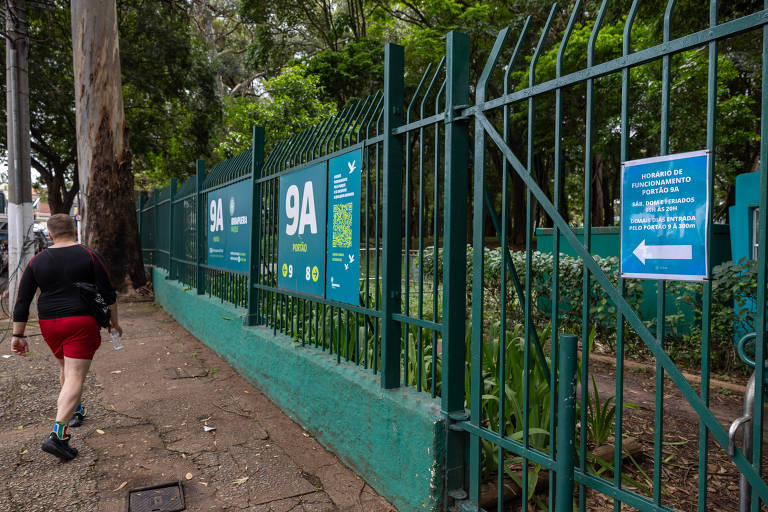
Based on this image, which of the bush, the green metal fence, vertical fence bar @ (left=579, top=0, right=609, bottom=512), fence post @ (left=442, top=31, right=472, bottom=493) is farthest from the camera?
the bush

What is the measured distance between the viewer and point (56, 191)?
21.5m

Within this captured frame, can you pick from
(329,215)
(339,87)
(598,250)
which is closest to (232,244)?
(329,215)

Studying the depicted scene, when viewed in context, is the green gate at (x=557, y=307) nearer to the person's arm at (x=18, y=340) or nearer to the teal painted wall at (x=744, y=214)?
the person's arm at (x=18, y=340)

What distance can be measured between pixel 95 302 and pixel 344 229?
198cm

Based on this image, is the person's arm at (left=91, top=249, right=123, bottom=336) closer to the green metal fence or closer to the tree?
the green metal fence

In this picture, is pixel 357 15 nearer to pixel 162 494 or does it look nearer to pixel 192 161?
pixel 192 161

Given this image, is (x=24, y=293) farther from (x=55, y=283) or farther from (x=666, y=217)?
(x=666, y=217)

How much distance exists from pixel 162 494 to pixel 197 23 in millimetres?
23773

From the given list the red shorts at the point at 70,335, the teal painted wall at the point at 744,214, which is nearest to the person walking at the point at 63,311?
the red shorts at the point at 70,335

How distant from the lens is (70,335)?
4039mm

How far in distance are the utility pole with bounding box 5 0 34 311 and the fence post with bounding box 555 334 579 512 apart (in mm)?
10848

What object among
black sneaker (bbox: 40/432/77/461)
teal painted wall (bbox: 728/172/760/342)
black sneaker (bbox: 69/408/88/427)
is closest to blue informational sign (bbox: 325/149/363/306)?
black sneaker (bbox: 40/432/77/461)

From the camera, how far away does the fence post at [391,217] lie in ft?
11.0

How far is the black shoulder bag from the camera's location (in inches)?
161
